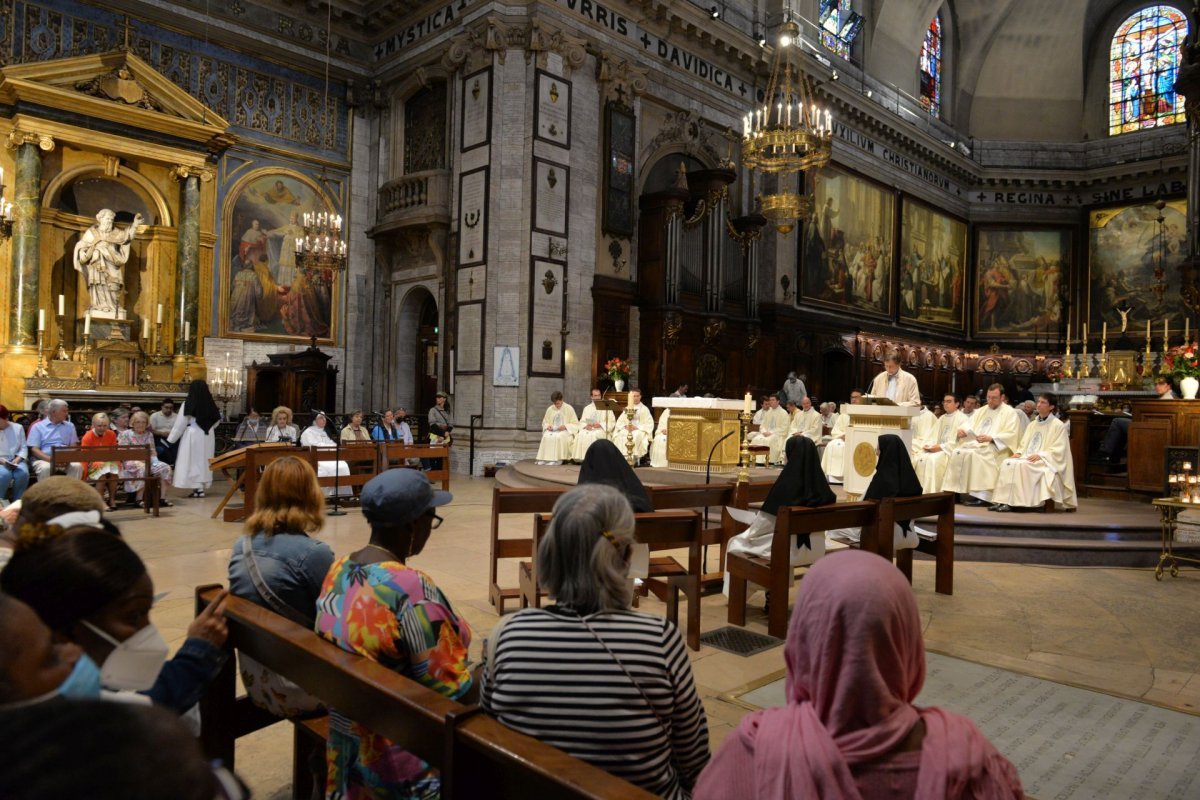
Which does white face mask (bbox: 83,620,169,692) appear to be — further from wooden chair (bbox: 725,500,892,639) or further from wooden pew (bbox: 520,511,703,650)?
wooden chair (bbox: 725,500,892,639)

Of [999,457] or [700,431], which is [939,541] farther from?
[700,431]

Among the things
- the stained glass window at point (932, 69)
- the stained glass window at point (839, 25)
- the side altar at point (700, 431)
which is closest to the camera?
the side altar at point (700, 431)

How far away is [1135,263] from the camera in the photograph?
27.7 m

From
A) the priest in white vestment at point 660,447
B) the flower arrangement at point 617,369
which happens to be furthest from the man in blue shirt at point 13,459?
the flower arrangement at point 617,369

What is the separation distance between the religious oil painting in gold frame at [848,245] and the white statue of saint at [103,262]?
15566 mm

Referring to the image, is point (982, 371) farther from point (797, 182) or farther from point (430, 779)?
point (430, 779)

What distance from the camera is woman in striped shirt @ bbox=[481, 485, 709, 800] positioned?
1.97 metres

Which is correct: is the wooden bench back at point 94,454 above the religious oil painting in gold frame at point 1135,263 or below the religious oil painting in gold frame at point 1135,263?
below

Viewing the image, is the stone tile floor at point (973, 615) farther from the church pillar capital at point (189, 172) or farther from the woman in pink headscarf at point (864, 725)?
→ the church pillar capital at point (189, 172)

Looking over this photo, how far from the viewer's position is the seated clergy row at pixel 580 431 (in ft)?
46.8

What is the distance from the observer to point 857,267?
23.5 metres

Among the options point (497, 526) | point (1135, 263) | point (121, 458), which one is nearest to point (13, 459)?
point (121, 458)

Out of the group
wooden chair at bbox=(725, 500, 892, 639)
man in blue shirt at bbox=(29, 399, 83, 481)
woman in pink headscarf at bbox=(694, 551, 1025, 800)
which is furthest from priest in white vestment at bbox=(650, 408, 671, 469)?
woman in pink headscarf at bbox=(694, 551, 1025, 800)

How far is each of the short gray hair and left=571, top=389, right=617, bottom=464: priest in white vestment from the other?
11.8m
